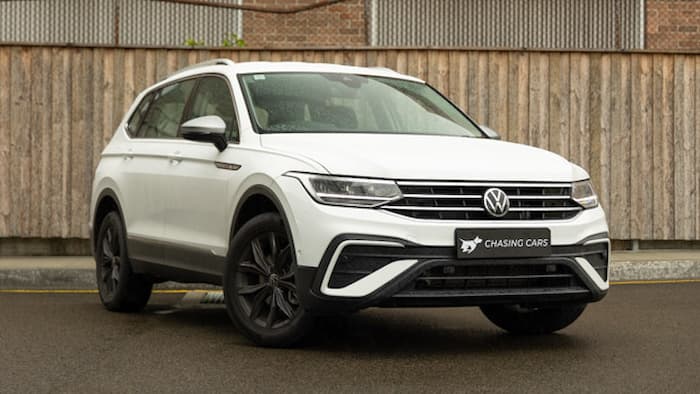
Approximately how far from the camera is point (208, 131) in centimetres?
783

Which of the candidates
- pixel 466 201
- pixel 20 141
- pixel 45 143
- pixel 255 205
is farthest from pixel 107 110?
pixel 466 201

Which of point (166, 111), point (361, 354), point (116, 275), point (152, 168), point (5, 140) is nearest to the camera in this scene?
point (361, 354)

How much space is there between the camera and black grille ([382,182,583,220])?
6.82 meters

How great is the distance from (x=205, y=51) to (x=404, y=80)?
5.78 m

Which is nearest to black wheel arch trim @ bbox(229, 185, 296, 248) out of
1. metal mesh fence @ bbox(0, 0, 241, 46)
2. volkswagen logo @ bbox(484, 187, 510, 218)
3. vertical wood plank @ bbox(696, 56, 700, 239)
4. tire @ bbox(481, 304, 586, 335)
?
volkswagen logo @ bbox(484, 187, 510, 218)

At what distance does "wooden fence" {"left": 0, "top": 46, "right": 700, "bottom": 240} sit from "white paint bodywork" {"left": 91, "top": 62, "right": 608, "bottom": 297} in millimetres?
5245

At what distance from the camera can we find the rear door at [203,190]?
787 centimetres

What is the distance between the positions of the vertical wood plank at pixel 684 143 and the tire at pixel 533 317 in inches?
259

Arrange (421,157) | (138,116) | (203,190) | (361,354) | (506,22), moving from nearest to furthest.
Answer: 1. (421,157)
2. (361,354)
3. (203,190)
4. (138,116)
5. (506,22)

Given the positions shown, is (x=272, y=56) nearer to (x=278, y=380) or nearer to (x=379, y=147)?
(x=379, y=147)

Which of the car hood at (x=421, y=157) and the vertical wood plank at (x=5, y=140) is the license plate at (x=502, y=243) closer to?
the car hood at (x=421, y=157)

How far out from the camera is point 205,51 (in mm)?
14359

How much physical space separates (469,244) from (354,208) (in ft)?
2.09

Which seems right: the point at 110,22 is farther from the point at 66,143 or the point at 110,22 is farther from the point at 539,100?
the point at 539,100
